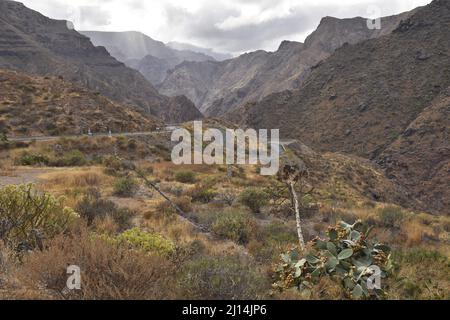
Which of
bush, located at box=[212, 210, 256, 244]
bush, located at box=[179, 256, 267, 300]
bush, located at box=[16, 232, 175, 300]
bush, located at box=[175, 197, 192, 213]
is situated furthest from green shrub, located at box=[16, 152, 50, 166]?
bush, located at box=[179, 256, 267, 300]

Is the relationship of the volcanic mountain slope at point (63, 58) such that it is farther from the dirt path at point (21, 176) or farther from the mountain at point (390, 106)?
the dirt path at point (21, 176)

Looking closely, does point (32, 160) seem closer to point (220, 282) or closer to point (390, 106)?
point (220, 282)

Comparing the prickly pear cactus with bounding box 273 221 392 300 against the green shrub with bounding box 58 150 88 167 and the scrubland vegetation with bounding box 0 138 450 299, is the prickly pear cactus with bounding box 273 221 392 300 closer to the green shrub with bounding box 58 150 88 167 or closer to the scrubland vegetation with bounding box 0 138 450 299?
the scrubland vegetation with bounding box 0 138 450 299

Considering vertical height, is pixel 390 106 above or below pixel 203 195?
above

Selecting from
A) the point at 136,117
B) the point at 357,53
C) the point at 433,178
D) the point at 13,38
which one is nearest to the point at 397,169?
the point at 433,178

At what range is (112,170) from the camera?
18703 millimetres

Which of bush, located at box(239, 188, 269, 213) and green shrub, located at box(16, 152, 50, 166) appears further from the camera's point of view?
green shrub, located at box(16, 152, 50, 166)

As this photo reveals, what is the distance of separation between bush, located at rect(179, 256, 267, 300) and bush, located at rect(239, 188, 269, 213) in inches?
328

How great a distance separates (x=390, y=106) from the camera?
77.9 metres

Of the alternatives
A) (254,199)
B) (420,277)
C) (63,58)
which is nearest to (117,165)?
(254,199)

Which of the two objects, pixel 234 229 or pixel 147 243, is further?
pixel 234 229

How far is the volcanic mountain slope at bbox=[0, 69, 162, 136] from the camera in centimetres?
3431

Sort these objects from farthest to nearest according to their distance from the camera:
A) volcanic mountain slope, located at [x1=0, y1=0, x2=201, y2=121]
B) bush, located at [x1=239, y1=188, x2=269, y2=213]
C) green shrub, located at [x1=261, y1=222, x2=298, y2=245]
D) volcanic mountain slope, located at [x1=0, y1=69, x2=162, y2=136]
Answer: volcanic mountain slope, located at [x1=0, y1=0, x2=201, y2=121] < volcanic mountain slope, located at [x1=0, y1=69, x2=162, y2=136] < bush, located at [x1=239, y1=188, x2=269, y2=213] < green shrub, located at [x1=261, y1=222, x2=298, y2=245]

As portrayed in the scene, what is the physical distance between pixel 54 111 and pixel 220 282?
120ft
